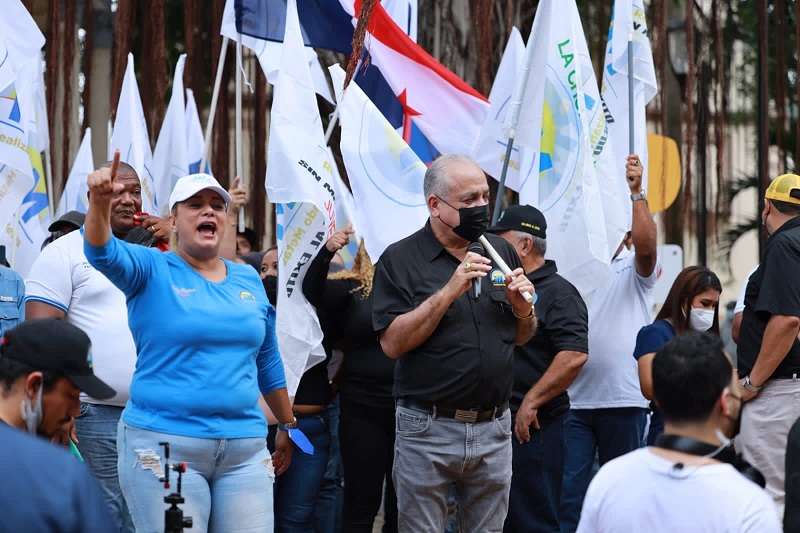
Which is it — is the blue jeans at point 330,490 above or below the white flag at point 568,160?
below

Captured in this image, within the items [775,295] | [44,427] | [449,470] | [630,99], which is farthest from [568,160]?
[44,427]

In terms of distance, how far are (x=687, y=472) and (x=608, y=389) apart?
4.35 metres

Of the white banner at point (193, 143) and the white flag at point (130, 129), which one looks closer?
the white flag at point (130, 129)

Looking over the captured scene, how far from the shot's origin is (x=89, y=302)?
5.89 m

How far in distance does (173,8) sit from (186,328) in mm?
11001

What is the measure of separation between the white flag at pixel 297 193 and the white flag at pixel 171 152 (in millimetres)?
2400

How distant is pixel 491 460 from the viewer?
229 inches

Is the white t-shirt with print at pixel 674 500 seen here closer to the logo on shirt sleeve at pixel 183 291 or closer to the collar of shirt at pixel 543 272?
the logo on shirt sleeve at pixel 183 291

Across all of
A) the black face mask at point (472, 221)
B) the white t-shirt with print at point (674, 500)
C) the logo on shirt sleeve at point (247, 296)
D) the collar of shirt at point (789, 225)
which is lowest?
the white t-shirt with print at point (674, 500)

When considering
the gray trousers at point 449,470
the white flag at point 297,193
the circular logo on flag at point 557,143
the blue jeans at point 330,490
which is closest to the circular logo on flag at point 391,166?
the white flag at point 297,193

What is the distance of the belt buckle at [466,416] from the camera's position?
226 inches

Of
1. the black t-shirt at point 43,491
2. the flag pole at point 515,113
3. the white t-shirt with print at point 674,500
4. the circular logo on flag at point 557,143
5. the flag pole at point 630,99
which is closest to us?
the black t-shirt at point 43,491

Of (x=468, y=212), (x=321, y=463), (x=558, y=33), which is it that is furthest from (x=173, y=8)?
(x=468, y=212)

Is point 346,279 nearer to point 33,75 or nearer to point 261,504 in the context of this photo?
point 261,504
